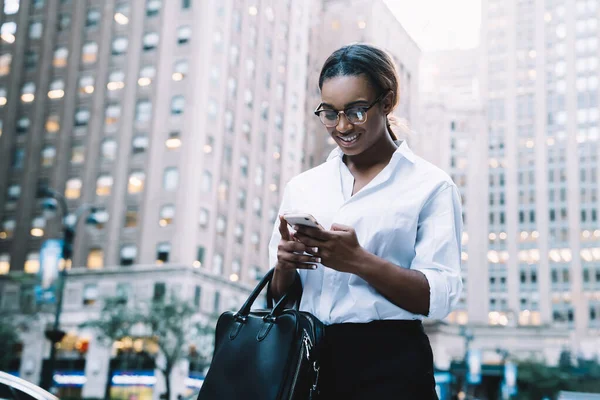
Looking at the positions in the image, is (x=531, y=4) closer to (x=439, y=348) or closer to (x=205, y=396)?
(x=439, y=348)

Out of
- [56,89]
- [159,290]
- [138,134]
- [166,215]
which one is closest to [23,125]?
[56,89]

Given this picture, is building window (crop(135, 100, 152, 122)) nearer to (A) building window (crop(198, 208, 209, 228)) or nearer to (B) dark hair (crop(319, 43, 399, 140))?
(A) building window (crop(198, 208, 209, 228))

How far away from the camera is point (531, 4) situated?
90375 millimetres

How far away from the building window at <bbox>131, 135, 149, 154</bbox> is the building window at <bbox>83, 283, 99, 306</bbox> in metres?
8.28

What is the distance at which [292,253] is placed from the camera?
1774 mm

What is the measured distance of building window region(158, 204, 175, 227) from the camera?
133 ft

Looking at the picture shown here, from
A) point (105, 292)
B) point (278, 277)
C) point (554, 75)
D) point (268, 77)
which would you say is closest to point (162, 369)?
point (105, 292)

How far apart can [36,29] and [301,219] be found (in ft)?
144

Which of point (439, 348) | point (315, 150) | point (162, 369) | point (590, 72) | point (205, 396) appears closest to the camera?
point (205, 396)

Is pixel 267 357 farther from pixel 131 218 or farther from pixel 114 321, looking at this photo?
pixel 131 218

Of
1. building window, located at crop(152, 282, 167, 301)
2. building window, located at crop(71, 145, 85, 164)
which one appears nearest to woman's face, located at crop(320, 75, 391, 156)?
building window, located at crop(152, 282, 167, 301)

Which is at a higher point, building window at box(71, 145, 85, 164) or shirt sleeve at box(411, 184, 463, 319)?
building window at box(71, 145, 85, 164)

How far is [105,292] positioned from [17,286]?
4.99 meters

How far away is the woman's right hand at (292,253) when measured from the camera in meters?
1.76
